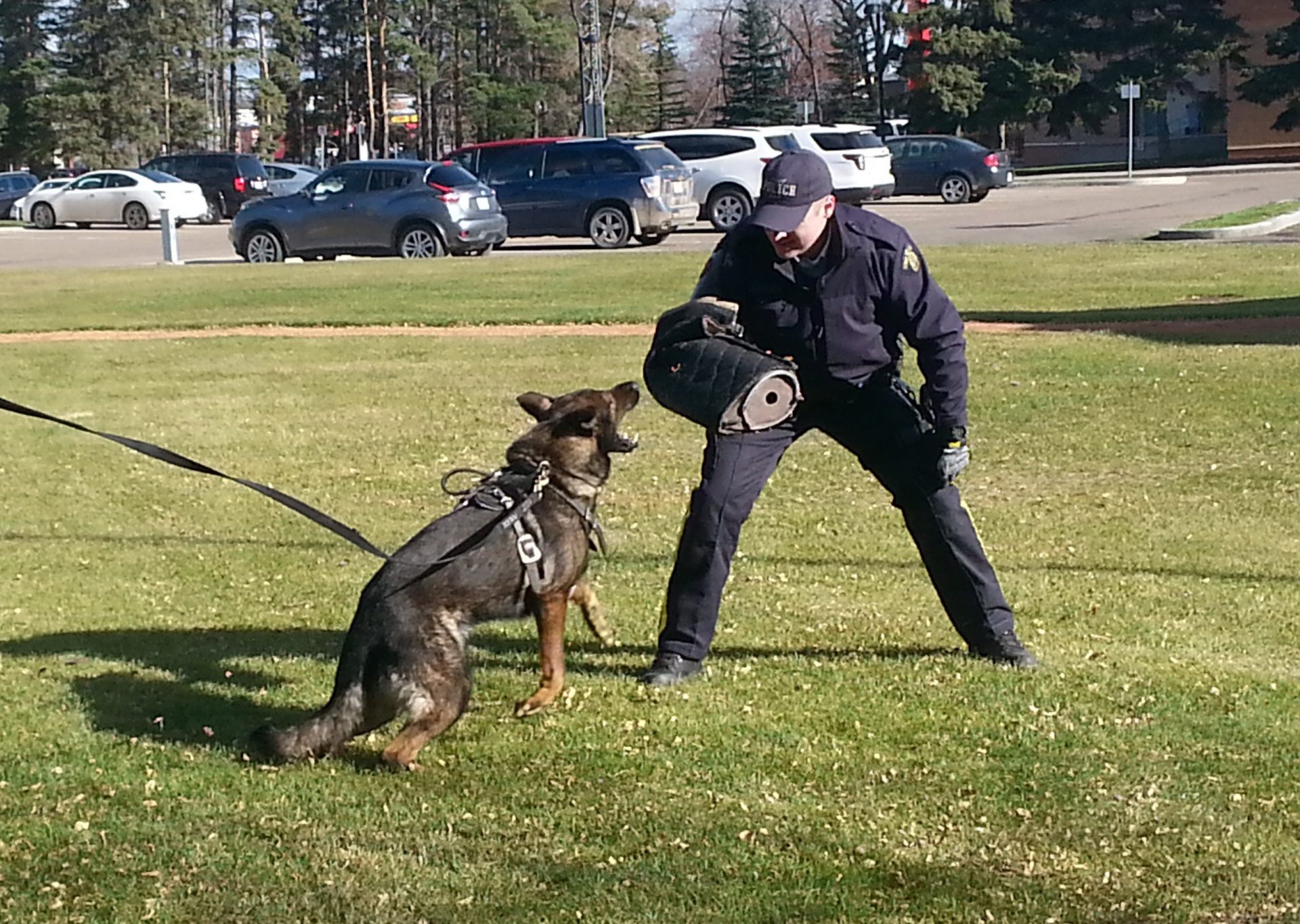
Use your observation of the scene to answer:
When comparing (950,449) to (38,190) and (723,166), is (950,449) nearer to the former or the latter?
(723,166)

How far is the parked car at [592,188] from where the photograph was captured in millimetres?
26781

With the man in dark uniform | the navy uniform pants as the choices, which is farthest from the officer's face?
the navy uniform pants

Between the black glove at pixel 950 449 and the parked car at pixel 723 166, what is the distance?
82.9 feet

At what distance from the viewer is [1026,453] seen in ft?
32.7

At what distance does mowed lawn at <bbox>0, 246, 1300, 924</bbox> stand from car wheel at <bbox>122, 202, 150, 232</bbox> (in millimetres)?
30940

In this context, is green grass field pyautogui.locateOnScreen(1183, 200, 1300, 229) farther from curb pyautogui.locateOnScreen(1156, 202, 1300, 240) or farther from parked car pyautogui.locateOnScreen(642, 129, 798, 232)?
parked car pyautogui.locateOnScreen(642, 129, 798, 232)

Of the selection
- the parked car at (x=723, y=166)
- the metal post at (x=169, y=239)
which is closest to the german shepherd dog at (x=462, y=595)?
the metal post at (x=169, y=239)

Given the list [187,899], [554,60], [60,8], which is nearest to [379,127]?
[554,60]

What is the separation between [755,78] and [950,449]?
2857 inches

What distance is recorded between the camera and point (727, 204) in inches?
1221

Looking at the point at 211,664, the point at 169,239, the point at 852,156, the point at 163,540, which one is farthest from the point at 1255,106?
the point at 211,664

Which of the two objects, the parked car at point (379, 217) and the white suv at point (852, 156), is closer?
the parked car at point (379, 217)

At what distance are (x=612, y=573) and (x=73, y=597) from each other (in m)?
2.30

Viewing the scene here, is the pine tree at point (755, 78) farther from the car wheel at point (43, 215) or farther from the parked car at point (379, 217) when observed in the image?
the parked car at point (379, 217)
